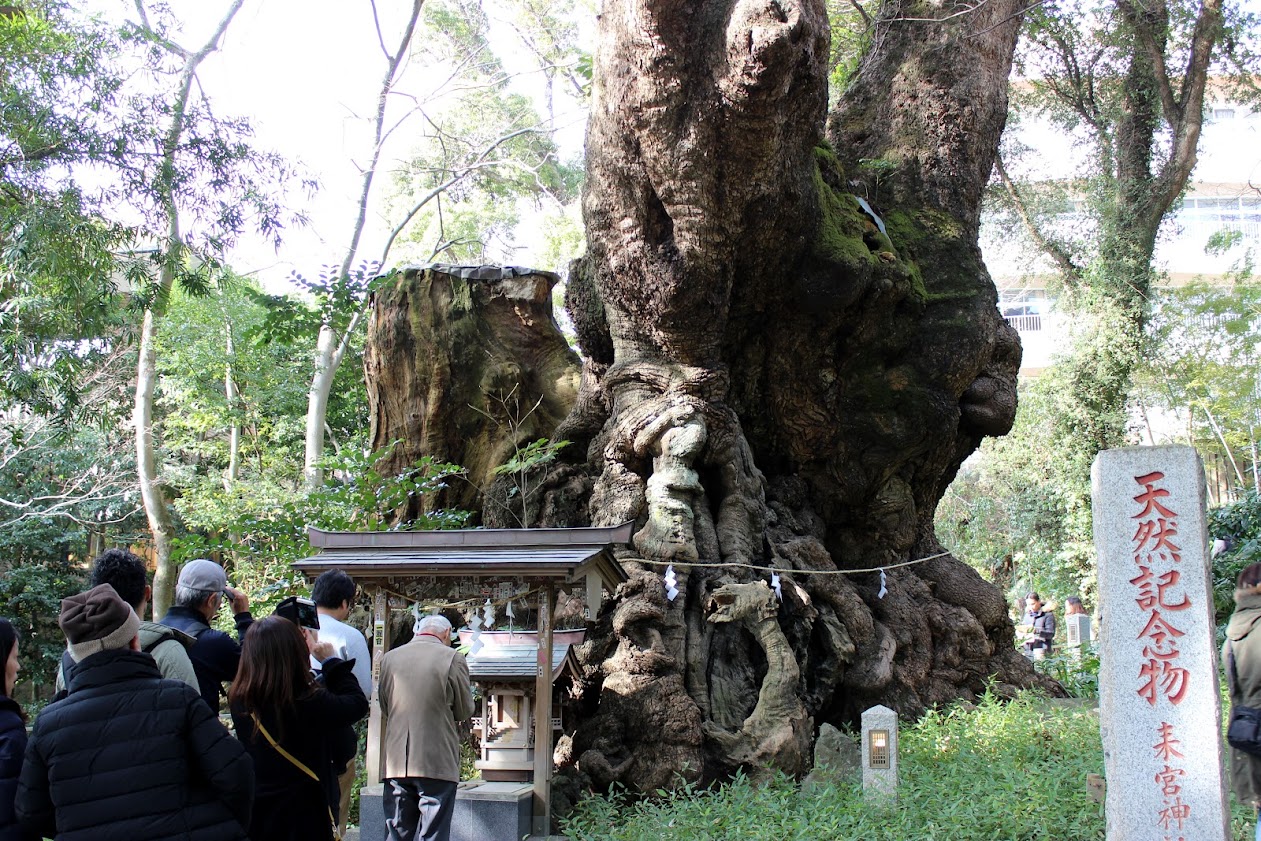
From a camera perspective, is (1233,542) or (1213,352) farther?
(1213,352)

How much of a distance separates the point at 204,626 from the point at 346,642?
35.9 inches

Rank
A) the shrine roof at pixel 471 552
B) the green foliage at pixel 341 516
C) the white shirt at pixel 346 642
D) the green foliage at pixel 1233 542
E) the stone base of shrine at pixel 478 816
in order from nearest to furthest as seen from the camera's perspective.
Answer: the white shirt at pixel 346 642 < the stone base of shrine at pixel 478 816 < the shrine roof at pixel 471 552 < the green foliage at pixel 341 516 < the green foliage at pixel 1233 542

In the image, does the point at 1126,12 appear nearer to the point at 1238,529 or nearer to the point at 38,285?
the point at 1238,529

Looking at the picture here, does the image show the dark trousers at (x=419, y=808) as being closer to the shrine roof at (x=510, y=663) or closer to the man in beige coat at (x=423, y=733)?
the man in beige coat at (x=423, y=733)

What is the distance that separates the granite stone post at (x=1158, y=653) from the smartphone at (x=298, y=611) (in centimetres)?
363

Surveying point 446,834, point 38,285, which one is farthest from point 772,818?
point 38,285

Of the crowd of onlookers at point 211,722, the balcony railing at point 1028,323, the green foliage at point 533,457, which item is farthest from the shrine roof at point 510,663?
the balcony railing at point 1028,323

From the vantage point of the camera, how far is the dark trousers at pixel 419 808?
4.82 meters

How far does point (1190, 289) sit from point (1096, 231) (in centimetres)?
481

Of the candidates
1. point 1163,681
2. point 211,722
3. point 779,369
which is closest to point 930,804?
point 1163,681

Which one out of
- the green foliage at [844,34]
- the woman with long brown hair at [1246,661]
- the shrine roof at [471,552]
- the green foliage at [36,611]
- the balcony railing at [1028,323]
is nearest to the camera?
the woman with long brown hair at [1246,661]

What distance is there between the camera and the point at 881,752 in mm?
6316

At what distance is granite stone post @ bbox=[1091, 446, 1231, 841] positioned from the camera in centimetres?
466

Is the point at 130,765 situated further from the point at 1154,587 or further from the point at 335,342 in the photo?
the point at 335,342
